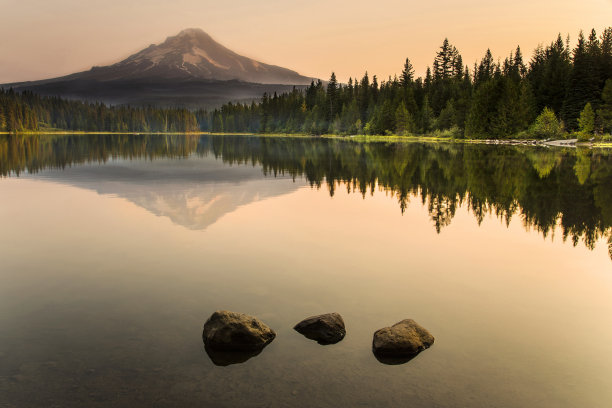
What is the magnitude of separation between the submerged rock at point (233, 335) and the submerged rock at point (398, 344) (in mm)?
2281

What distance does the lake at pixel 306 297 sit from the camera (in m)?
7.89

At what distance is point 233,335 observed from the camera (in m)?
9.12

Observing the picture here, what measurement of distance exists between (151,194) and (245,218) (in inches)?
422

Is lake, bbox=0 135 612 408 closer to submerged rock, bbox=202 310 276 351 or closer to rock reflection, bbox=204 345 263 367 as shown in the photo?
rock reflection, bbox=204 345 263 367

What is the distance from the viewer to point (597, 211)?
2336cm

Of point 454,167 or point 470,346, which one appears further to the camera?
point 454,167

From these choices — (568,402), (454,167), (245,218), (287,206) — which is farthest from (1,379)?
(454,167)

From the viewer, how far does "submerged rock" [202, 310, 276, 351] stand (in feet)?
29.9

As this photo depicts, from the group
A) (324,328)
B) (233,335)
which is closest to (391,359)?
(324,328)

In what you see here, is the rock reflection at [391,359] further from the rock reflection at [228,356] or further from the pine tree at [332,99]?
the pine tree at [332,99]

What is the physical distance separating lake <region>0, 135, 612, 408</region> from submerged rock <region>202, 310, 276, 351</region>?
0.30 meters

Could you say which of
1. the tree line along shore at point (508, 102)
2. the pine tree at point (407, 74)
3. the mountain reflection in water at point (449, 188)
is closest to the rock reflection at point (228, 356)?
the mountain reflection in water at point (449, 188)

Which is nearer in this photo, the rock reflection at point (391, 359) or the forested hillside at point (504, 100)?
the rock reflection at point (391, 359)

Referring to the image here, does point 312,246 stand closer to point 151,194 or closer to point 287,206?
point 287,206
